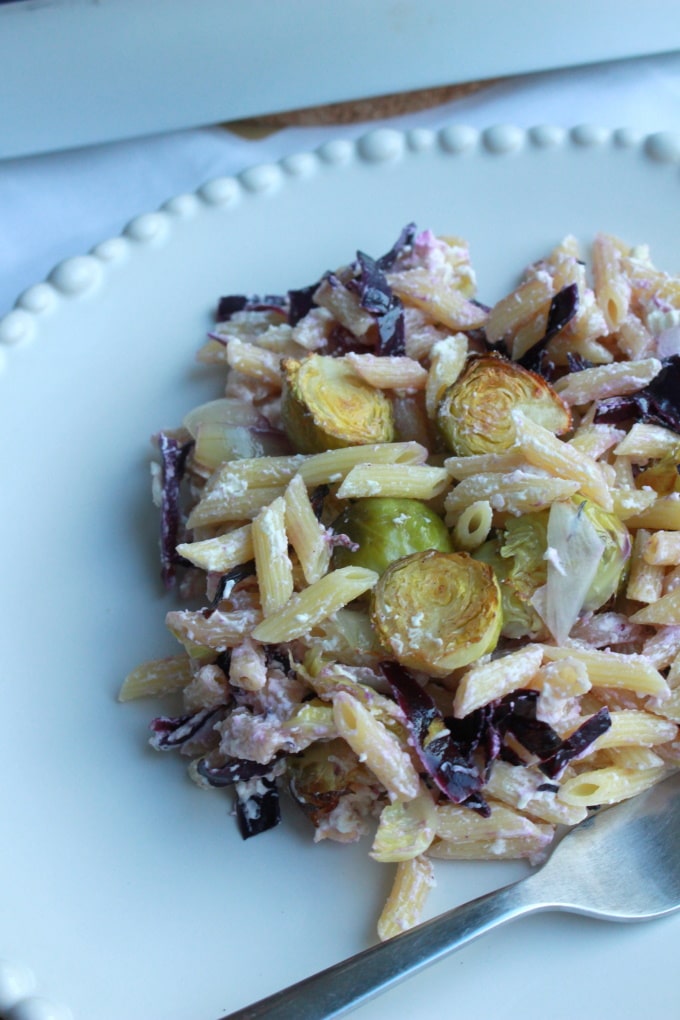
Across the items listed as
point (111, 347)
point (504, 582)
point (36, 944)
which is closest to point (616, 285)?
point (504, 582)

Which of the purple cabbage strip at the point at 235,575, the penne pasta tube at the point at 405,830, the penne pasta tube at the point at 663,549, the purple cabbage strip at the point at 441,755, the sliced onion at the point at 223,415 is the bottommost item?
the penne pasta tube at the point at 405,830

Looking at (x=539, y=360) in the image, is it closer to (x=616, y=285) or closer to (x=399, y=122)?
(x=616, y=285)

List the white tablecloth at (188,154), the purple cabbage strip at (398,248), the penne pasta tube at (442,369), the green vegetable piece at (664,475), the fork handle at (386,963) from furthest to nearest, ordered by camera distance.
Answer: the white tablecloth at (188,154) → the purple cabbage strip at (398,248) → the penne pasta tube at (442,369) → the green vegetable piece at (664,475) → the fork handle at (386,963)

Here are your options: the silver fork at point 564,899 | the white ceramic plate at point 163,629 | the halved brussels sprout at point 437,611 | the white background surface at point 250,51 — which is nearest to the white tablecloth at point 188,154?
the white background surface at point 250,51

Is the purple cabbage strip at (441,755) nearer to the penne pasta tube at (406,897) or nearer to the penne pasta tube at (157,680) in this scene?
the penne pasta tube at (406,897)

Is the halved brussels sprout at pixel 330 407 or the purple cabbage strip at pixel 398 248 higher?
the purple cabbage strip at pixel 398 248

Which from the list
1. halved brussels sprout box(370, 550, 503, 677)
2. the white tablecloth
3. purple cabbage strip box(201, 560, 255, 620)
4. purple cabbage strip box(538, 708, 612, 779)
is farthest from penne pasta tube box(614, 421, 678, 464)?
the white tablecloth

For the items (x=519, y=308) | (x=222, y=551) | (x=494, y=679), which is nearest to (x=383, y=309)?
(x=519, y=308)
